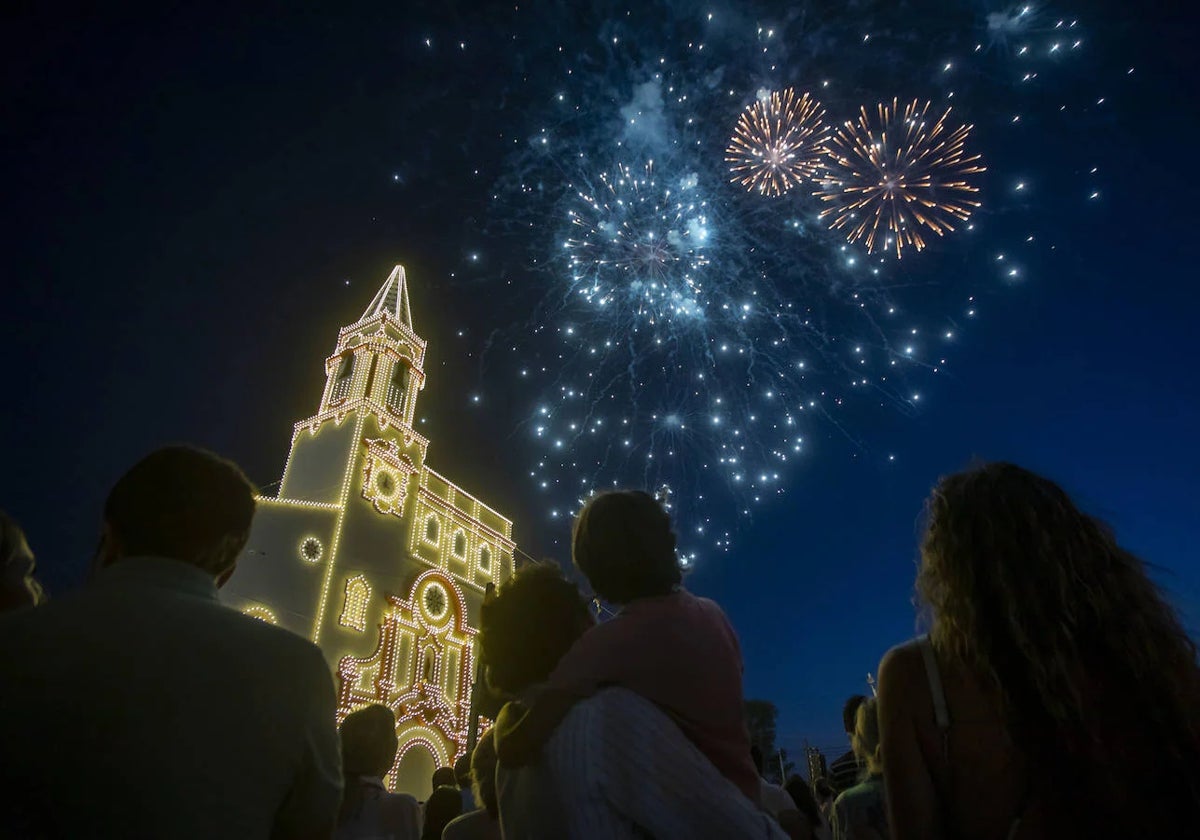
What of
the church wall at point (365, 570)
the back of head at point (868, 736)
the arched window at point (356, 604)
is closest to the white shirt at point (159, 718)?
the back of head at point (868, 736)

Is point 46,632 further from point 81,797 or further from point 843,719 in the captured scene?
point 843,719

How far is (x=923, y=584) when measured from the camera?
2232 mm

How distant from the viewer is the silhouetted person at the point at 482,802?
8.46 ft

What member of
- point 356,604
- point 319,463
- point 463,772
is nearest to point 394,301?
point 319,463

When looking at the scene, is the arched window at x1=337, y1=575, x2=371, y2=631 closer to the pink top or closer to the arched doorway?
the arched doorway

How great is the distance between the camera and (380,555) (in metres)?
23.2

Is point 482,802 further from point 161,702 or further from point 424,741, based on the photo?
point 424,741

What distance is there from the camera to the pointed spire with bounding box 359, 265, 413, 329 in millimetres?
29575

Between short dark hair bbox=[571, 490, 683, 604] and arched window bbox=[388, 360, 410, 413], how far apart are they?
25.9 metres

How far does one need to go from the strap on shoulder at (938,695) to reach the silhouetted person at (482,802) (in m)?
1.53

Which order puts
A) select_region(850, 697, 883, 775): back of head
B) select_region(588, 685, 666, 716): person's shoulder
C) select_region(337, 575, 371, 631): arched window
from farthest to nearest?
1. select_region(337, 575, 371, 631): arched window
2. select_region(850, 697, 883, 775): back of head
3. select_region(588, 685, 666, 716): person's shoulder

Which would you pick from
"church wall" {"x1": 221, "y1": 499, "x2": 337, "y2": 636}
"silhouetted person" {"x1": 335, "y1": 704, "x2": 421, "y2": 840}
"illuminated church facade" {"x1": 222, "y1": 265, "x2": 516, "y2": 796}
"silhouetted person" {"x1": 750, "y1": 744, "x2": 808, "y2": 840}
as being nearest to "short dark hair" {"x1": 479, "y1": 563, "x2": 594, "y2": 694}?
"silhouetted person" {"x1": 335, "y1": 704, "x2": 421, "y2": 840}

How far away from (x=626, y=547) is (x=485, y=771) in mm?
1189

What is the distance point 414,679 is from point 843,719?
20.0 metres
